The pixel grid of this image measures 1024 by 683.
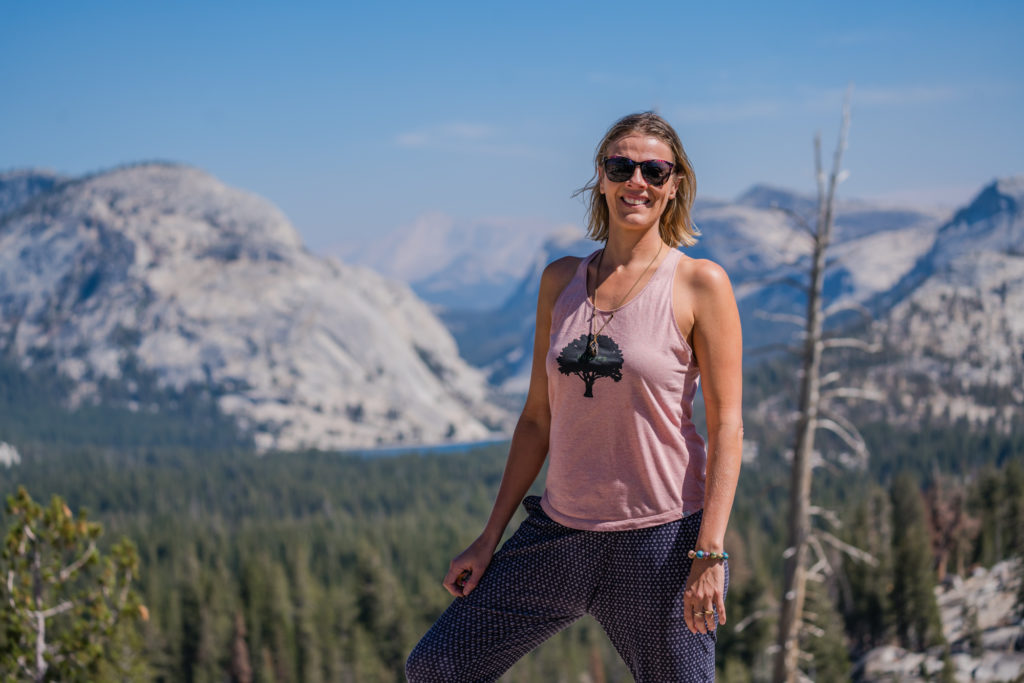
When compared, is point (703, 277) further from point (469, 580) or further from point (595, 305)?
point (469, 580)

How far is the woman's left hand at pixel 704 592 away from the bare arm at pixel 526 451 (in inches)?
41.1

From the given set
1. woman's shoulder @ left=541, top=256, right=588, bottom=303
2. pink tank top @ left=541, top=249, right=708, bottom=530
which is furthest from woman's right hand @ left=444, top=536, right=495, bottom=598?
woman's shoulder @ left=541, top=256, right=588, bottom=303

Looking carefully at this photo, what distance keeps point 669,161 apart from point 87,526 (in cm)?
1438

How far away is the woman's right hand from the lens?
4.92 meters

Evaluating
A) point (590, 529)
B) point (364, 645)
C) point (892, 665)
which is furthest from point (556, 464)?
point (364, 645)

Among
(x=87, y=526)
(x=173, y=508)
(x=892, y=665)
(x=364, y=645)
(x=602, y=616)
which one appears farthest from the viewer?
(x=173, y=508)

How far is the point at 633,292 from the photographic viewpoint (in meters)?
4.69

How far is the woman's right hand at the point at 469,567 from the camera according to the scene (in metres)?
4.92

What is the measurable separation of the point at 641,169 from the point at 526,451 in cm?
Answer: 168

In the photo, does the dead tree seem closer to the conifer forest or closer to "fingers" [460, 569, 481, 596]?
the conifer forest

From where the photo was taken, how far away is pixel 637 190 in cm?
480

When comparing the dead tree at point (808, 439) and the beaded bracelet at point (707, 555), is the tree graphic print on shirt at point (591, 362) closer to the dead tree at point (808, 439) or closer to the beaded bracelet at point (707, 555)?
the beaded bracelet at point (707, 555)

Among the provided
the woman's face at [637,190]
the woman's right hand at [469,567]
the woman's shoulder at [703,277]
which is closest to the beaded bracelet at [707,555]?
the woman's right hand at [469,567]

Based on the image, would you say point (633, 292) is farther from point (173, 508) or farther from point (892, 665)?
point (173, 508)
